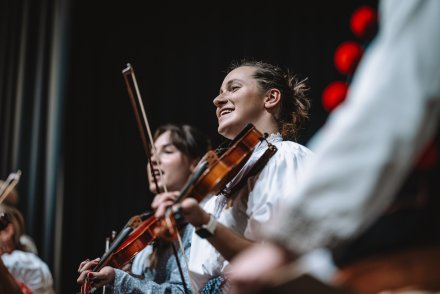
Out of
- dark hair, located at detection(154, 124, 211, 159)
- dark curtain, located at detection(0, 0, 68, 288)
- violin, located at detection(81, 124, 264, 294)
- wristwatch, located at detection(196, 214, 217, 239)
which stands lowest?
wristwatch, located at detection(196, 214, 217, 239)

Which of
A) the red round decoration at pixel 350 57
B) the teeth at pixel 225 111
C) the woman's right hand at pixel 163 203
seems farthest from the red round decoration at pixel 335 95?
the teeth at pixel 225 111

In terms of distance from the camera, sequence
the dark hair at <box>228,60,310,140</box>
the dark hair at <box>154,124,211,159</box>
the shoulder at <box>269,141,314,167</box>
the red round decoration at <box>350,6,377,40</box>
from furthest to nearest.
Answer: the dark hair at <box>154,124,211,159</box> → the dark hair at <box>228,60,310,140</box> → the shoulder at <box>269,141,314,167</box> → the red round decoration at <box>350,6,377,40</box>

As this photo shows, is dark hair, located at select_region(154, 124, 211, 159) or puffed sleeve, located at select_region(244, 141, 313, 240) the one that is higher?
dark hair, located at select_region(154, 124, 211, 159)

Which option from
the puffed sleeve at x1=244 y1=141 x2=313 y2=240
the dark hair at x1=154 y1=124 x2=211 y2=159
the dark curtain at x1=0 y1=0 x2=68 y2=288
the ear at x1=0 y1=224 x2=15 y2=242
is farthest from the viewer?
the dark curtain at x1=0 y1=0 x2=68 y2=288

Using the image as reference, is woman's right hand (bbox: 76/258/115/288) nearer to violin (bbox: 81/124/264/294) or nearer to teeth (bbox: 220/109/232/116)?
violin (bbox: 81/124/264/294)

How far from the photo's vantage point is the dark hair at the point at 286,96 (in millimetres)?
1951

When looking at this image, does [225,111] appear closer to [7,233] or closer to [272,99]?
[272,99]

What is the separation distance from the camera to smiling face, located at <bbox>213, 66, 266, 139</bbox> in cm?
184

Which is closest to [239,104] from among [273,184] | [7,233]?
[273,184]

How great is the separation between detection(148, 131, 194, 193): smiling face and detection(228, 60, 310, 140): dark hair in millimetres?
728

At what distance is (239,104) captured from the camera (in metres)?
1.87

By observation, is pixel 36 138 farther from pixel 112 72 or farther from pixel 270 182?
pixel 270 182

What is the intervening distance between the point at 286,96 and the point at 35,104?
106 inches

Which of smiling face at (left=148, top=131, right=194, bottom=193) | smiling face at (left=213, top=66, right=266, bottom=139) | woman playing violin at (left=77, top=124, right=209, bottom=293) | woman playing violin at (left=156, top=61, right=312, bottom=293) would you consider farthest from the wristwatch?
smiling face at (left=148, top=131, right=194, bottom=193)
